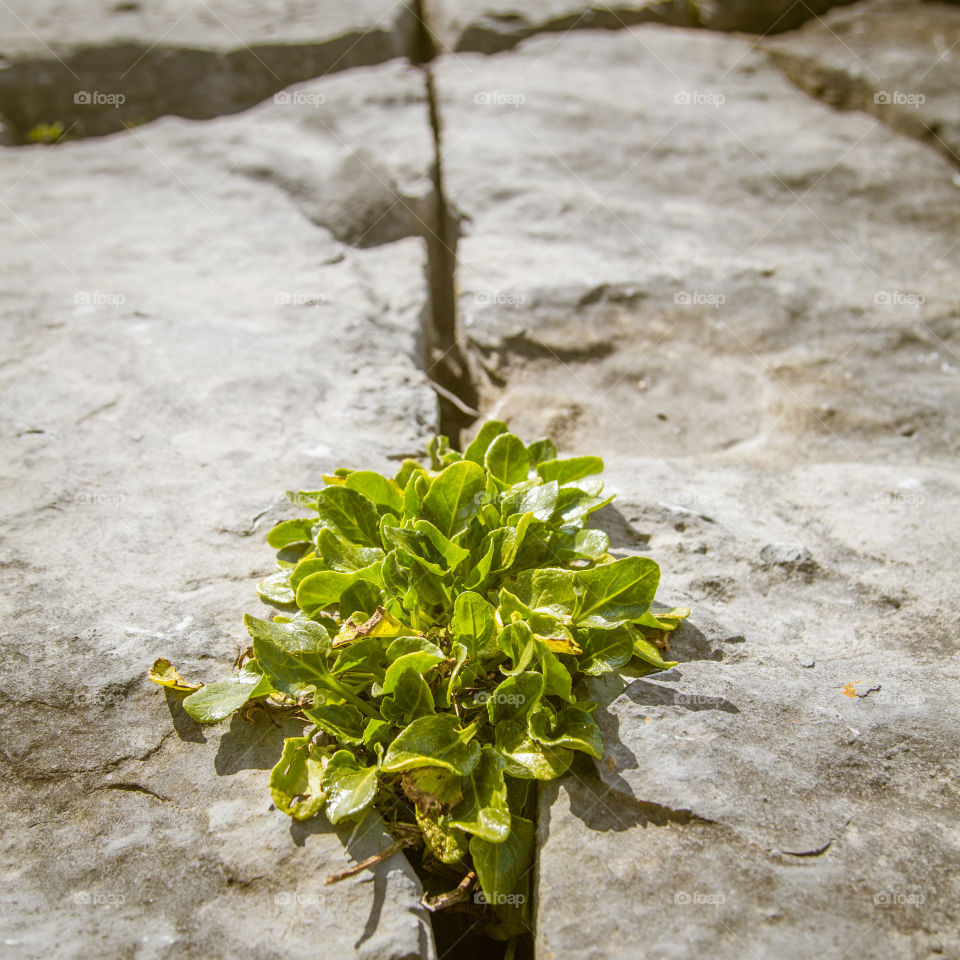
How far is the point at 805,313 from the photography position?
3.54 meters

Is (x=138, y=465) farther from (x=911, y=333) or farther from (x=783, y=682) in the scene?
(x=911, y=333)

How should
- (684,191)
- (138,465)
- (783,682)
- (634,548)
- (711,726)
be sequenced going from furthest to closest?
1. (684,191)
2. (138,465)
3. (634,548)
4. (783,682)
5. (711,726)

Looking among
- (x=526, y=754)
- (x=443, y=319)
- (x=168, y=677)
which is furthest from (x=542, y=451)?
(x=443, y=319)

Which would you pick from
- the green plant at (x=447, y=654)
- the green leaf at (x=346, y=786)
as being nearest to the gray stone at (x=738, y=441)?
the green plant at (x=447, y=654)

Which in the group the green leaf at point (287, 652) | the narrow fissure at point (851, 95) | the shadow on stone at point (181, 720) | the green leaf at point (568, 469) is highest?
the narrow fissure at point (851, 95)

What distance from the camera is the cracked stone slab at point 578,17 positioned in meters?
5.50

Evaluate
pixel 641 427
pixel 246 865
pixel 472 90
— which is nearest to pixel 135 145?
pixel 472 90

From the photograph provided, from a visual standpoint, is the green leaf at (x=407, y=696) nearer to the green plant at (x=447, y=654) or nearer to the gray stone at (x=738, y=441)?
the green plant at (x=447, y=654)

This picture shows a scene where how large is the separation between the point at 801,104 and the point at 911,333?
7.86 ft

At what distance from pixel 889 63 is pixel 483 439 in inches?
184

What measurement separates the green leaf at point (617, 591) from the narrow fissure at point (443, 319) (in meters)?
1.34

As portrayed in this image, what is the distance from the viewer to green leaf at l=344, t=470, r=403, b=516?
2.16 m

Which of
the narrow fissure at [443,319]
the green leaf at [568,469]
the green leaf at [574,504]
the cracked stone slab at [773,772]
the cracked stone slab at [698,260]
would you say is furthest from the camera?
the narrow fissure at [443,319]

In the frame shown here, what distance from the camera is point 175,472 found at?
8.59 ft
